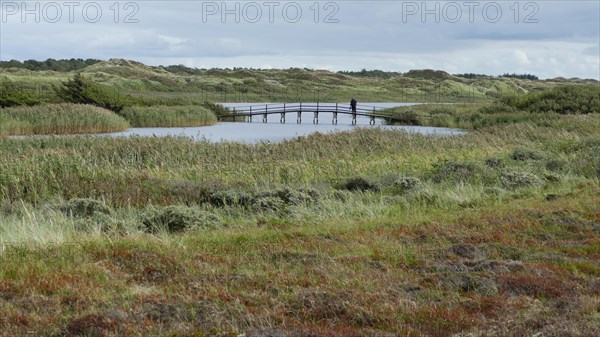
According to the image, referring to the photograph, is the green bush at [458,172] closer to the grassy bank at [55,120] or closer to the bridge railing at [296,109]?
the grassy bank at [55,120]

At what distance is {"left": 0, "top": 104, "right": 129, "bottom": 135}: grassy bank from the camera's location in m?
45.4

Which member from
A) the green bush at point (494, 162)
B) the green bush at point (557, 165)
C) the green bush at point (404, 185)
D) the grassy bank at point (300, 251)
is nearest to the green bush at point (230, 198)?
the grassy bank at point (300, 251)

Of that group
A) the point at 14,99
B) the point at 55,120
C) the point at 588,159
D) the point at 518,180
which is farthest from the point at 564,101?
the point at 518,180

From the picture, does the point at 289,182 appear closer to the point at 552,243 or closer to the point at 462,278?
the point at 552,243

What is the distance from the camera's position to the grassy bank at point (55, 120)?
45438 millimetres

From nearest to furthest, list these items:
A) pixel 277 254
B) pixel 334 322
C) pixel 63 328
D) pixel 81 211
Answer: pixel 63 328
pixel 334 322
pixel 277 254
pixel 81 211

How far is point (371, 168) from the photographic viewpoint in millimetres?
26609

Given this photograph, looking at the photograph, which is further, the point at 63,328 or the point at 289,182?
the point at 289,182

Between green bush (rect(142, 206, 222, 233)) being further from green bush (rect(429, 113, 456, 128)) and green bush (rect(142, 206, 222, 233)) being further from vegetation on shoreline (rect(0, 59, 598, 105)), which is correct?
vegetation on shoreline (rect(0, 59, 598, 105))

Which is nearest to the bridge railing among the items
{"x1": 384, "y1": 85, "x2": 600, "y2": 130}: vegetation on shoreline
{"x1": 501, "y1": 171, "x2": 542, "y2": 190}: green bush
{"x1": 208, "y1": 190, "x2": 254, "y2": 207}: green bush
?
{"x1": 384, "y1": 85, "x2": 600, "y2": 130}: vegetation on shoreline

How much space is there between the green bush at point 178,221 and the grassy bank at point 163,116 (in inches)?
1676

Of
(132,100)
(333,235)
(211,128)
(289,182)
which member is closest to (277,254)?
(333,235)

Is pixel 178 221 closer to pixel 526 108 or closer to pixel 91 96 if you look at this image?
pixel 91 96

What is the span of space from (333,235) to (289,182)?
32.6ft
